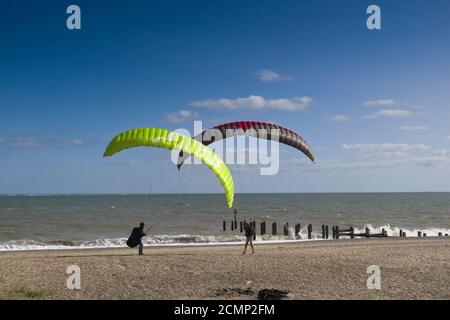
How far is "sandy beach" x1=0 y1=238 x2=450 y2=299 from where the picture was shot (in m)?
10.7

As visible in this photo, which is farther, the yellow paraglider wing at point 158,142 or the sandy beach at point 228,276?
the yellow paraglider wing at point 158,142

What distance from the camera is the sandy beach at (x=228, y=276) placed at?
1074cm

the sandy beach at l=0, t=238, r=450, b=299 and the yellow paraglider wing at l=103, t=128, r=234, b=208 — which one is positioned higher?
the yellow paraglider wing at l=103, t=128, r=234, b=208

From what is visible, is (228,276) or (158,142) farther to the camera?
(158,142)

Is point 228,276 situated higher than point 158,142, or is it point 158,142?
point 158,142

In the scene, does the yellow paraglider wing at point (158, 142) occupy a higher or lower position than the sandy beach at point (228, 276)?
higher

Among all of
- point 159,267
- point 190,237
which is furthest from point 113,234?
point 159,267

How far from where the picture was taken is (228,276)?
12.8 m

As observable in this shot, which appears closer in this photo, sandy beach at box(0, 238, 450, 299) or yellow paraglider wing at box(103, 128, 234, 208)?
sandy beach at box(0, 238, 450, 299)

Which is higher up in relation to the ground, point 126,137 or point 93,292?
point 126,137
